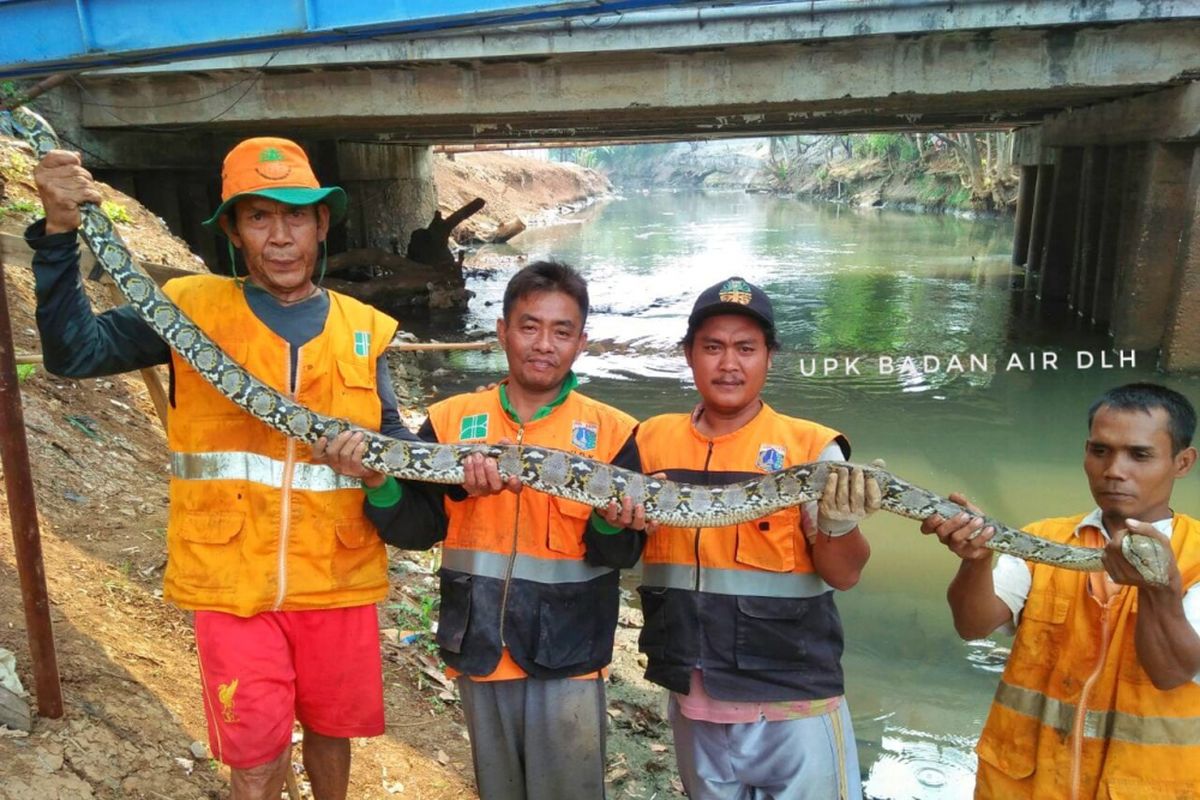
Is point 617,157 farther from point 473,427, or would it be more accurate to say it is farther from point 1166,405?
point 1166,405

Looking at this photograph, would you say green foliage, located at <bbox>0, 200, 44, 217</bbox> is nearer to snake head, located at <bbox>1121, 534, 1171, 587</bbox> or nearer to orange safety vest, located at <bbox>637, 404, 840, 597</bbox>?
orange safety vest, located at <bbox>637, 404, 840, 597</bbox>

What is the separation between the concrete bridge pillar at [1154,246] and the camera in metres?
13.0

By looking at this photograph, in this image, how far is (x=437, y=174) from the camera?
4469 centimetres

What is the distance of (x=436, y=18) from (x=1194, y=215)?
35.8ft

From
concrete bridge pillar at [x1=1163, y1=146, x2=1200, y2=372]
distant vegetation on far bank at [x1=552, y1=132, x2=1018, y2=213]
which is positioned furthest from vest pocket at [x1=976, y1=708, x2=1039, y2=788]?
distant vegetation on far bank at [x1=552, y1=132, x2=1018, y2=213]

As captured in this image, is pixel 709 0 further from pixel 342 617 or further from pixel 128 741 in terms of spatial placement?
pixel 128 741

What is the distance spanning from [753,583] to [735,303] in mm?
1056

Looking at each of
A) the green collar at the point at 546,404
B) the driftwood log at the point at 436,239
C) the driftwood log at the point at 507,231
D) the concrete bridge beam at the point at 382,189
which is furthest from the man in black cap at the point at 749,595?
the driftwood log at the point at 507,231

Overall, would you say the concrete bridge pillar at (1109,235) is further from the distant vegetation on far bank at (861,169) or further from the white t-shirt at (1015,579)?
the distant vegetation on far bank at (861,169)

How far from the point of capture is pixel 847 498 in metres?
3.06

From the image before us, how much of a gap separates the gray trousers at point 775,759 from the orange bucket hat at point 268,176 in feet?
7.85

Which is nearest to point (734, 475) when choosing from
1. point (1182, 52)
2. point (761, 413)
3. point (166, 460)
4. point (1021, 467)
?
point (761, 413)

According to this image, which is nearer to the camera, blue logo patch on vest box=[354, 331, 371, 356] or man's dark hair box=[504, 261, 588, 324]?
blue logo patch on vest box=[354, 331, 371, 356]

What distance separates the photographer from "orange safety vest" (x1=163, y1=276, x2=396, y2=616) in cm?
308
